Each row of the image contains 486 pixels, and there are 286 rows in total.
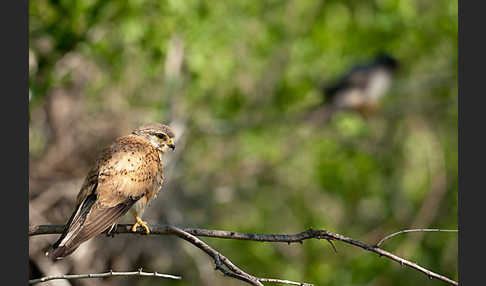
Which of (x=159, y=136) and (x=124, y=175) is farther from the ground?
(x=159, y=136)

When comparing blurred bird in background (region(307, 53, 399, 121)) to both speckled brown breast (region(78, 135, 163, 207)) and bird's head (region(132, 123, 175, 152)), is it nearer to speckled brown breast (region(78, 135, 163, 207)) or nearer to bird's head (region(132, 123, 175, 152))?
bird's head (region(132, 123, 175, 152))

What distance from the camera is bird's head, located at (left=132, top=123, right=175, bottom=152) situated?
4.86 m

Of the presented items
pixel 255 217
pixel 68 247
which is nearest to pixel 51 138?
pixel 255 217

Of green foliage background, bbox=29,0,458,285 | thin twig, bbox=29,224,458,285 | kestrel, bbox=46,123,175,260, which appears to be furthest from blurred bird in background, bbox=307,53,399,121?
thin twig, bbox=29,224,458,285

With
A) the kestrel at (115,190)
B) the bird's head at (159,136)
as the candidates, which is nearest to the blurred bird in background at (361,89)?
the bird's head at (159,136)

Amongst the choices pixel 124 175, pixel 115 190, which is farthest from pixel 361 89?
pixel 115 190

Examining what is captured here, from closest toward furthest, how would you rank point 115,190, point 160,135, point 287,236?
point 287,236, point 115,190, point 160,135

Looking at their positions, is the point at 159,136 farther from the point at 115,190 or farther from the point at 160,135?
the point at 115,190

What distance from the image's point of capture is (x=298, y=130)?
10.8 metres

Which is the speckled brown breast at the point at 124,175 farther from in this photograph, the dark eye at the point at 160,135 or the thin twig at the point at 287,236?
the thin twig at the point at 287,236

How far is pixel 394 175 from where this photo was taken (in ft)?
34.8

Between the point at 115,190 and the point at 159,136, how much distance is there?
894 millimetres

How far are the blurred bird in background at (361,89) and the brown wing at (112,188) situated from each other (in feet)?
19.9

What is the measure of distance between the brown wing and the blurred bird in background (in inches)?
238
